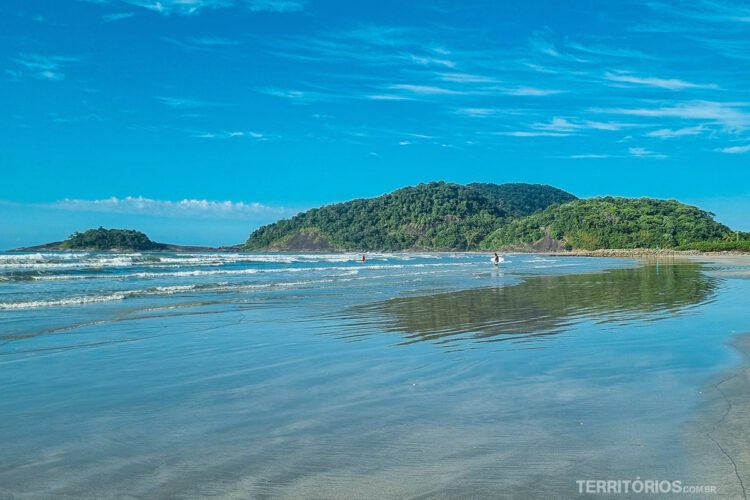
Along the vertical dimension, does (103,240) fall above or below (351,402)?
above

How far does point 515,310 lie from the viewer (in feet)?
47.0

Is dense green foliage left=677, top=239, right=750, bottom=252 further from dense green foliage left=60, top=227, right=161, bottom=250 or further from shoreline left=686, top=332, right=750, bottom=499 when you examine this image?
dense green foliage left=60, top=227, right=161, bottom=250

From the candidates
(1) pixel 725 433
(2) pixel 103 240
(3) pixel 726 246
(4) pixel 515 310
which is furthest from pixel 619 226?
(1) pixel 725 433

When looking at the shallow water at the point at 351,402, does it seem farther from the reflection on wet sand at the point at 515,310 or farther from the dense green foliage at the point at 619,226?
the dense green foliage at the point at 619,226

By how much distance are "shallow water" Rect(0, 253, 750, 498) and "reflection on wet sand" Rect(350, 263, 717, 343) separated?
14cm

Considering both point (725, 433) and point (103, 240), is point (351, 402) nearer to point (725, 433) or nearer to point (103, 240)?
point (725, 433)

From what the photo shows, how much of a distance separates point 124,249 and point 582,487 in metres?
152

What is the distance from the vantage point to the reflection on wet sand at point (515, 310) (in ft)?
35.9

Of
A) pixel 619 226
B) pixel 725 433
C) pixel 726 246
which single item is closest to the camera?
pixel 725 433

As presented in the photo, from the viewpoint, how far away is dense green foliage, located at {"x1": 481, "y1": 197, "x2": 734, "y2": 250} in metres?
129

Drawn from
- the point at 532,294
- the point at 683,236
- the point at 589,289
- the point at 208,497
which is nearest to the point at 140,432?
the point at 208,497

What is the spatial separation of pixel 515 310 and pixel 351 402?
933 cm

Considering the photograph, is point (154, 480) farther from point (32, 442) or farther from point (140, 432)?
point (32, 442)

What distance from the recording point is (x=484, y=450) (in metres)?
4.41
